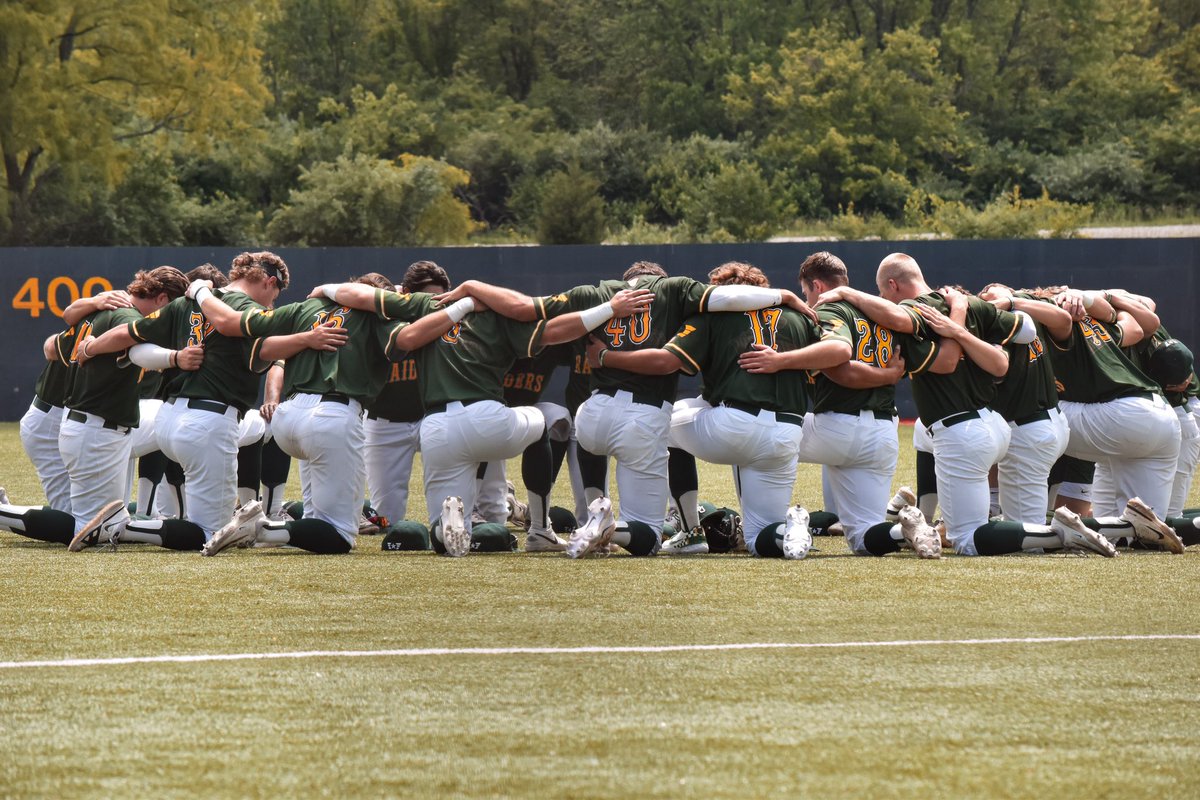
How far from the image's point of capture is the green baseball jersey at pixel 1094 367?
27.2ft

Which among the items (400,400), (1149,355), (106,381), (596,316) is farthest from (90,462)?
(1149,355)

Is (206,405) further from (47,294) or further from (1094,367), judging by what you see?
(47,294)

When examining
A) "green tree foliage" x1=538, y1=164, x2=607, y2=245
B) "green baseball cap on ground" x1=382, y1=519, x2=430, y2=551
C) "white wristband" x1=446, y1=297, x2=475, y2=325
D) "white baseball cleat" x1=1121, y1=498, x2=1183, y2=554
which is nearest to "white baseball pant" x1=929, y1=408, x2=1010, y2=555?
"white baseball cleat" x1=1121, y1=498, x2=1183, y2=554

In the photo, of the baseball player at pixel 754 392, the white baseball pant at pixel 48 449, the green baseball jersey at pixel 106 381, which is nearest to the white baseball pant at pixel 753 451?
the baseball player at pixel 754 392

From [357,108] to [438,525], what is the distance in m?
49.8

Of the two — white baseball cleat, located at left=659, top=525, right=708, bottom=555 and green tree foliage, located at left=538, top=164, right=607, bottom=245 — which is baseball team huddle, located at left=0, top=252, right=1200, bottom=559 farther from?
green tree foliage, located at left=538, top=164, right=607, bottom=245

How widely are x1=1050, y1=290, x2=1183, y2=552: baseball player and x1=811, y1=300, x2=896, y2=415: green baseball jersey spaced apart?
1.22 metres

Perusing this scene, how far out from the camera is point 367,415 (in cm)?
965

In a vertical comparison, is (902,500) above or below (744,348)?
below

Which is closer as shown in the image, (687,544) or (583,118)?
(687,544)

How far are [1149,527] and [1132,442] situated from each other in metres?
0.62

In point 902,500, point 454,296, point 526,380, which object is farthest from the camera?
point 902,500

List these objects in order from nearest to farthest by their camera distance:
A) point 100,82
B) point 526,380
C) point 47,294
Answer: point 526,380, point 47,294, point 100,82

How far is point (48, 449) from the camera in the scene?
29.7 ft
